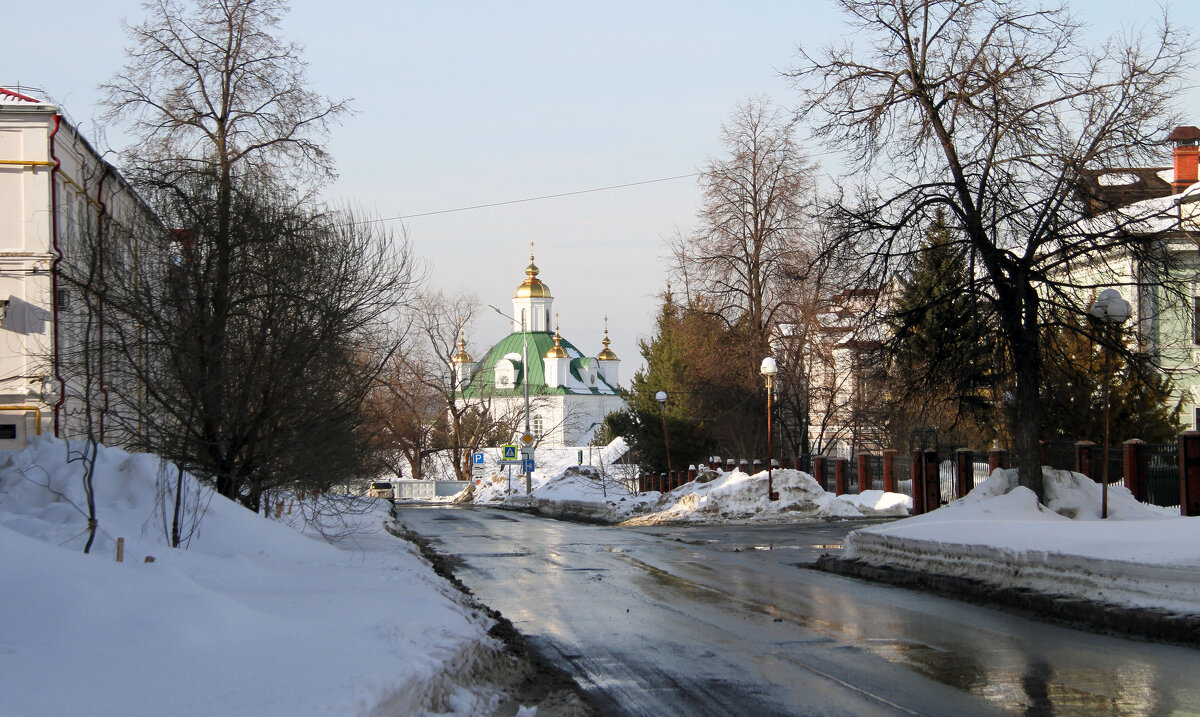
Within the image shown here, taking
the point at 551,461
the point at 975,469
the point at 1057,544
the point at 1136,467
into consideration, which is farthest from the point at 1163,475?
the point at 551,461

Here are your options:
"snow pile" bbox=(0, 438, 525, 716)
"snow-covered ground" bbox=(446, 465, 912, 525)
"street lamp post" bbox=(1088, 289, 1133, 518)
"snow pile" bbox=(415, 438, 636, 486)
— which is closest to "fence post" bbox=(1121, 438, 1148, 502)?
"street lamp post" bbox=(1088, 289, 1133, 518)

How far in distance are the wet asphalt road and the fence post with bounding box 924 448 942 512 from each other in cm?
1249

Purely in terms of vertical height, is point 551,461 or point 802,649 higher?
point 802,649

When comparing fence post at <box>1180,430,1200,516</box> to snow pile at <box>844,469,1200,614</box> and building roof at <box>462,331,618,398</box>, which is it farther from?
building roof at <box>462,331,618,398</box>

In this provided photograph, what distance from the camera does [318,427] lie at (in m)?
15.6

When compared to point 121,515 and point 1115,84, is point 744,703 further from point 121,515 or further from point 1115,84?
point 1115,84

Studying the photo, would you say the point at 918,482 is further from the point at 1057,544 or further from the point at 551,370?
the point at 551,370

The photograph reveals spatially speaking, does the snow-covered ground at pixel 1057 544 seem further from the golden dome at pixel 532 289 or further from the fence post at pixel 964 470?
the golden dome at pixel 532 289

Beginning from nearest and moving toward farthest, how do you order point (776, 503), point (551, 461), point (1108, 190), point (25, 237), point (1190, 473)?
point (1108, 190), point (1190, 473), point (25, 237), point (776, 503), point (551, 461)

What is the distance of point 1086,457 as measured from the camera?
2312cm

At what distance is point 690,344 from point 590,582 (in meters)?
30.7

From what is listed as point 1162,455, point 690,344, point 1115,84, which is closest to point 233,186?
point 1115,84

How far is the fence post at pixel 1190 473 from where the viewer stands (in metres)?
19.5

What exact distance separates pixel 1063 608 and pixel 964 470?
52.0 feet
